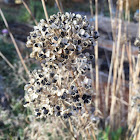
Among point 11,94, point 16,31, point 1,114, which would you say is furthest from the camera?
point 16,31

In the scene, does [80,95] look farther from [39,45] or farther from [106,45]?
[106,45]

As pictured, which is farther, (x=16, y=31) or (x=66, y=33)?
(x=16, y=31)

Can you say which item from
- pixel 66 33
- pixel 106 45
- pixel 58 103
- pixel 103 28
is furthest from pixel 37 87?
pixel 103 28

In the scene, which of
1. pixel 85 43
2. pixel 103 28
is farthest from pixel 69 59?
pixel 103 28

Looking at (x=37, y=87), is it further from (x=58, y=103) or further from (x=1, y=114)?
(x=1, y=114)

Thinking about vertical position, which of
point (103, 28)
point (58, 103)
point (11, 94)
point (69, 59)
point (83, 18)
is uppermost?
point (83, 18)

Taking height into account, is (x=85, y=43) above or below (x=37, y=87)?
above

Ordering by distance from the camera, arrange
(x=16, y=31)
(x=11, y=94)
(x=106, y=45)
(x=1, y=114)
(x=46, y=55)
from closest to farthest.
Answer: (x=46, y=55), (x=1, y=114), (x=11, y=94), (x=106, y=45), (x=16, y=31)
